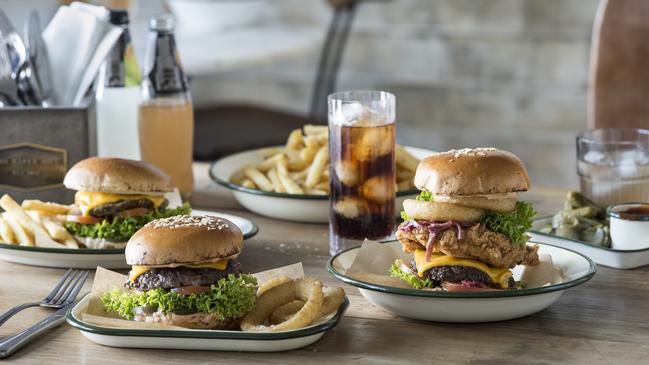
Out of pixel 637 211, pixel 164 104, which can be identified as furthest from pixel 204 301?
pixel 164 104

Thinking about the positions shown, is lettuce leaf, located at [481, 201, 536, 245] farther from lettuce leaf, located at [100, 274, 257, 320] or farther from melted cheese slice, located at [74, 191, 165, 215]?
melted cheese slice, located at [74, 191, 165, 215]

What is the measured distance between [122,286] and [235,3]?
3772mm

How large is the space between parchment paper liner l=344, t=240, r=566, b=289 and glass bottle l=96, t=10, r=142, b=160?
2.78 ft

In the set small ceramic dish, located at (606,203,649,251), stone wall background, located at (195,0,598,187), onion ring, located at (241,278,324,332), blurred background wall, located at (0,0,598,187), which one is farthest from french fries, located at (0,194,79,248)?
stone wall background, located at (195,0,598,187)

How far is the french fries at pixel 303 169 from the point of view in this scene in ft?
6.63

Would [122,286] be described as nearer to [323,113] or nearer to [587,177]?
[587,177]

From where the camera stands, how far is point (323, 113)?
5.44 meters

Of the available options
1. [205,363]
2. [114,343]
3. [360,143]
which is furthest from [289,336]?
[360,143]

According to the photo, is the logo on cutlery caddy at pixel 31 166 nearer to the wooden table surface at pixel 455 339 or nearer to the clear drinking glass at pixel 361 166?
the wooden table surface at pixel 455 339

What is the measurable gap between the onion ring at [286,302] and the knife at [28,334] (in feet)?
0.93

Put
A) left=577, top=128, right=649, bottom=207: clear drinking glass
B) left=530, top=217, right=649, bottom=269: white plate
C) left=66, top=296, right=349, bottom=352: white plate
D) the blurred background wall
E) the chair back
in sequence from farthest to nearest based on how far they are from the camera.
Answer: the blurred background wall < the chair back < left=577, top=128, right=649, bottom=207: clear drinking glass < left=530, top=217, right=649, bottom=269: white plate < left=66, top=296, right=349, bottom=352: white plate

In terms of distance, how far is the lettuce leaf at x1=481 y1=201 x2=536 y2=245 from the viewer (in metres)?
1.42

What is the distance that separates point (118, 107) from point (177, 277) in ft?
3.22

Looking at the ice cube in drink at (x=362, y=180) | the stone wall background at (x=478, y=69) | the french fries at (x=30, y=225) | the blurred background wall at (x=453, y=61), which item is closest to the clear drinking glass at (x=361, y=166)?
the ice cube in drink at (x=362, y=180)
